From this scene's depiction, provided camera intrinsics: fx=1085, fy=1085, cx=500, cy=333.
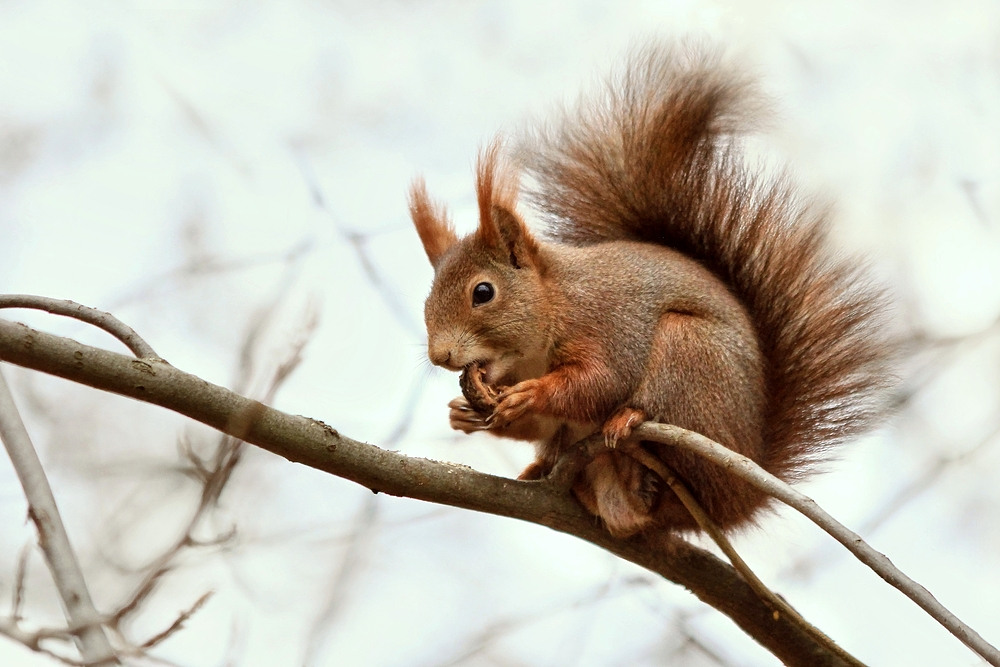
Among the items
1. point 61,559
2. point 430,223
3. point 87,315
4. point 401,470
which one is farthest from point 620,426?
point 61,559

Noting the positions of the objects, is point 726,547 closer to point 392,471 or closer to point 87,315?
point 392,471

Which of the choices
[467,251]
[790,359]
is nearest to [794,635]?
[790,359]

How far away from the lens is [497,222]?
1.95 m

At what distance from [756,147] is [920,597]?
43.6 inches

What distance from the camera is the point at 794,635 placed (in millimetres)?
1832

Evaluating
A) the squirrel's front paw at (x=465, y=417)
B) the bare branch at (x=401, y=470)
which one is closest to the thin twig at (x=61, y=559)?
the bare branch at (x=401, y=470)

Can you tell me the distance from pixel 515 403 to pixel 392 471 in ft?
0.86

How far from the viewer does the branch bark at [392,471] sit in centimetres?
121

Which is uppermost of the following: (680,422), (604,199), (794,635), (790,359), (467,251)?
(604,199)

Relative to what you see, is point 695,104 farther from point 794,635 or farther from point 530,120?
point 794,635

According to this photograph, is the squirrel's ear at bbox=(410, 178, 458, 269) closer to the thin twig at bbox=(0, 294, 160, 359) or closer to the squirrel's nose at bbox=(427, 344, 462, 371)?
the squirrel's nose at bbox=(427, 344, 462, 371)

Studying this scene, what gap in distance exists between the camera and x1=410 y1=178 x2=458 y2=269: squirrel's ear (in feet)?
6.91

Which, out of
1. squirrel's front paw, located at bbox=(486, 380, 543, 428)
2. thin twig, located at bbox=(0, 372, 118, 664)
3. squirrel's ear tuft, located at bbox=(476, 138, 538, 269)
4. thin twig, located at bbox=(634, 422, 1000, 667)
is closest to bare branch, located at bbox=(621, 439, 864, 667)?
squirrel's front paw, located at bbox=(486, 380, 543, 428)

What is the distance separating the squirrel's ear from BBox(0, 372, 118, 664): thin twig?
1.22m
